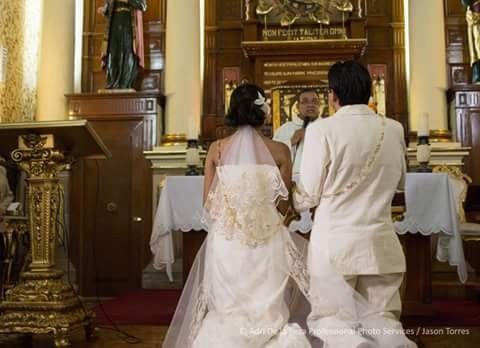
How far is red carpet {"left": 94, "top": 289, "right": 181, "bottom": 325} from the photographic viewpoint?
4906 millimetres

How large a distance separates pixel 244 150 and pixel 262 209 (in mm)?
308

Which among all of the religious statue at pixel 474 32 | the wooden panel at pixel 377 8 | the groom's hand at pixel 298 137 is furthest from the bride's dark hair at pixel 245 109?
the wooden panel at pixel 377 8

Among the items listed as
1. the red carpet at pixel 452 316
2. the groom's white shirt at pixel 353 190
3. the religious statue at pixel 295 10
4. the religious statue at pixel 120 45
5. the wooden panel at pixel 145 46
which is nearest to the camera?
the groom's white shirt at pixel 353 190

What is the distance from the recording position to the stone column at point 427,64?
7.42m

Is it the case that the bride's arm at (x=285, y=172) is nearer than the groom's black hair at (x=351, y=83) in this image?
No

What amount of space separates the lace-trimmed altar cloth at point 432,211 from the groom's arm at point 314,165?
2142 mm

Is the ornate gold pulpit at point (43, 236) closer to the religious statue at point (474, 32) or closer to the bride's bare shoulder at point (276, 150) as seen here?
the bride's bare shoulder at point (276, 150)

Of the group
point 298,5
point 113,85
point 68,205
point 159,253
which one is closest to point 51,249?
point 159,253

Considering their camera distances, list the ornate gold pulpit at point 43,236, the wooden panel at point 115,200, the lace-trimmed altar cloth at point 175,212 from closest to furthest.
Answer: the ornate gold pulpit at point 43,236, the lace-trimmed altar cloth at point 175,212, the wooden panel at point 115,200

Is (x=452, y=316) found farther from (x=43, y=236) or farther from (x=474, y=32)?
(x=474, y=32)

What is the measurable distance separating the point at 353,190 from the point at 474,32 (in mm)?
5815

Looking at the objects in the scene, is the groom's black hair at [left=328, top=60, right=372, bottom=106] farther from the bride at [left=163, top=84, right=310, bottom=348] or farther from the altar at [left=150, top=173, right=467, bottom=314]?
the altar at [left=150, top=173, right=467, bottom=314]

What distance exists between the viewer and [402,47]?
26.3ft

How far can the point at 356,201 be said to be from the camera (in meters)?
2.52
